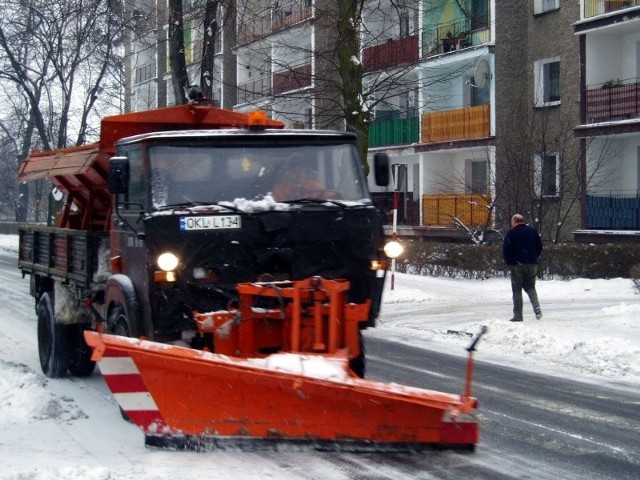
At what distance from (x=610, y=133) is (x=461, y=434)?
20.4 m

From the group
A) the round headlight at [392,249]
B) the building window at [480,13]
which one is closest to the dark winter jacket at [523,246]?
the round headlight at [392,249]

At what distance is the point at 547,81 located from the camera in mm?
28484

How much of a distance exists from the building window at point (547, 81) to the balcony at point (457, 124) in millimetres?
1916

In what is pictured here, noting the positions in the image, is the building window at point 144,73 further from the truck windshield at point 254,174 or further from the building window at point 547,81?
the truck windshield at point 254,174

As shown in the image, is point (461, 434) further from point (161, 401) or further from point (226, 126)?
point (226, 126)

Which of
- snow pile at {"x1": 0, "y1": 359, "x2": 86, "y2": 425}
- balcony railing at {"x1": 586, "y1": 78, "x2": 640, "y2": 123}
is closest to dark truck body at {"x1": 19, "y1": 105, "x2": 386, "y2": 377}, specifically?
snow pile at {"x1": 0, "y1": 359, "x2": 86, "y2": 425}

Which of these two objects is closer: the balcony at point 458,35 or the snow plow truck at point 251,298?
the snow plow truck at point 251,298

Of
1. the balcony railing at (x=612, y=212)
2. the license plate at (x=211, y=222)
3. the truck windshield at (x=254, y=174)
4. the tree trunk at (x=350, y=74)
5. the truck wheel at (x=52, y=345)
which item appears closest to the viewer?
the license plate at (x=211, y=222)

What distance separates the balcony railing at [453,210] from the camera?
29.4m

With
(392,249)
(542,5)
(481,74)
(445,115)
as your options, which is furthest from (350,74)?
(445,115)

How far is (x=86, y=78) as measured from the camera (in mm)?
36219

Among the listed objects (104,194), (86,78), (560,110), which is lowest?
(104,194)

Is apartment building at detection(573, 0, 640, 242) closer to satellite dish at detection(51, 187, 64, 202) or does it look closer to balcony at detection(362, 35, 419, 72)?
balcony at detection(362, 35, 419, 72)

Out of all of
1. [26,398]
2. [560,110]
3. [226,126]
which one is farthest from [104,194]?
[560,110]
